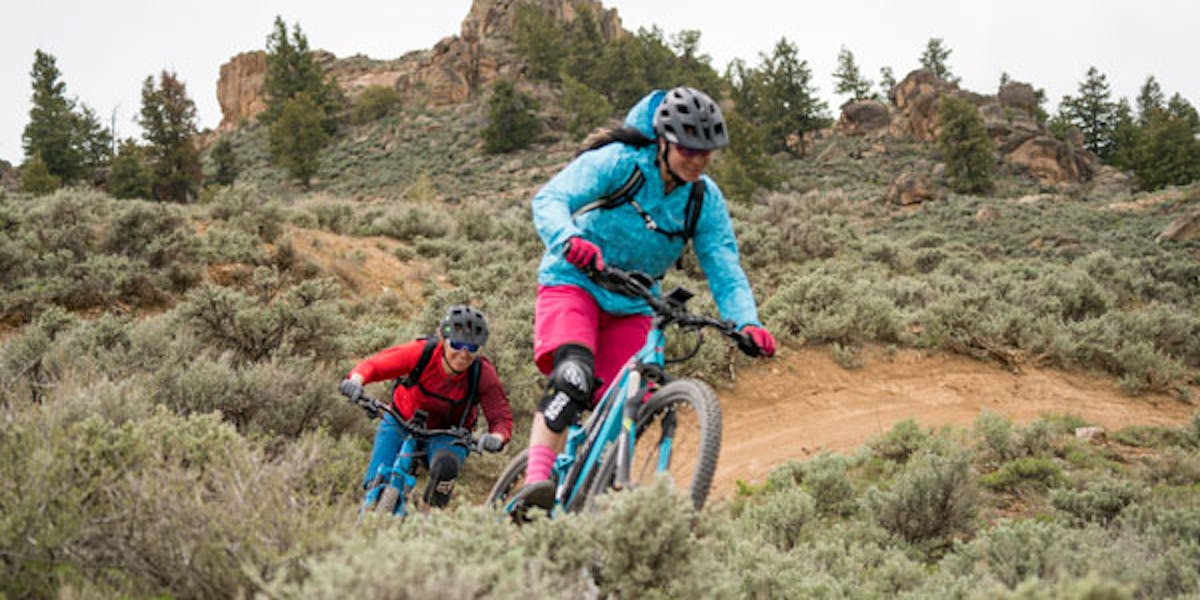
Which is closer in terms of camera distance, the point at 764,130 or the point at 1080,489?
the point at 1080,489

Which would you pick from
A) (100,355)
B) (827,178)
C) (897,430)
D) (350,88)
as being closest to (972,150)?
(827,178)

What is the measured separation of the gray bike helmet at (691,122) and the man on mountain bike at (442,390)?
2.25m

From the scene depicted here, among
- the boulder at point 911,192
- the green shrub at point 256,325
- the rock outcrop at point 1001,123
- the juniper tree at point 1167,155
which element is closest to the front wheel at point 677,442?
the green shrub at point 256,325

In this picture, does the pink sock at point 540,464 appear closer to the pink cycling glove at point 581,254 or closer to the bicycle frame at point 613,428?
the bicycle frame at point 613,428

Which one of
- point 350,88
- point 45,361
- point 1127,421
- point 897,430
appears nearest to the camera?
point 45,361

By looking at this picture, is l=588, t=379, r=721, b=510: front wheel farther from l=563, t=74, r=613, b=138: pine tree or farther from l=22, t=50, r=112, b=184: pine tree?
l=563, t=74, r=613, b=138: pine tree

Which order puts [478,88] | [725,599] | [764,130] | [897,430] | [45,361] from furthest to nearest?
[478,88] < [764,130] < [897,430] < [45,361] < [725,599]

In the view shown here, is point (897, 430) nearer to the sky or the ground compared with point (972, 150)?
nearer to the ground

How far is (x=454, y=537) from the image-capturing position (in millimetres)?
A: 2330

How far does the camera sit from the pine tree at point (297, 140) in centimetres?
4441

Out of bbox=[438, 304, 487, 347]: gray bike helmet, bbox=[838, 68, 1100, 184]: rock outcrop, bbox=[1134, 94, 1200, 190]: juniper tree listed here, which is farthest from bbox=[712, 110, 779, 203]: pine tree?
bbox=[438, 304, 487, 347]: gray bike helmet

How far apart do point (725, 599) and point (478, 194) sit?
3928cm

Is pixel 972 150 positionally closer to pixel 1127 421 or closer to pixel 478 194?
pixel 478 194

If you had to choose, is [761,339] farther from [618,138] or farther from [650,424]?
[618,138]
